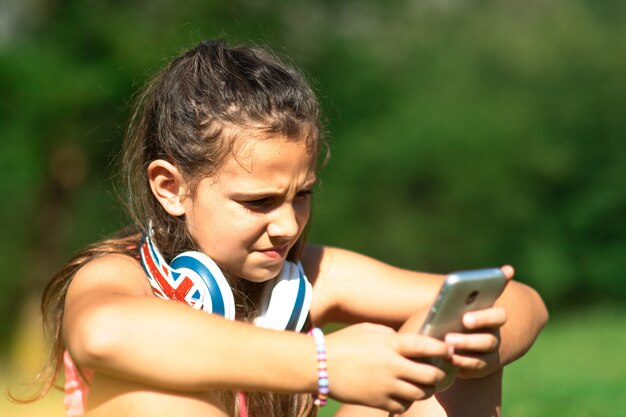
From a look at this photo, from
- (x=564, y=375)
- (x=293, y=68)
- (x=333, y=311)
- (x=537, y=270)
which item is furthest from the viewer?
(x=537, y=270)

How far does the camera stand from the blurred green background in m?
11.2

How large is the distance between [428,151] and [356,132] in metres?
1.22

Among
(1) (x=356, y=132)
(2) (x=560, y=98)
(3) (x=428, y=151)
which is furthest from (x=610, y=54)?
(1) (x=356, y=132)

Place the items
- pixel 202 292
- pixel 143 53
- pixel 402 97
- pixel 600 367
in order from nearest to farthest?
pixel 202 292, pixel 600 367, pixel 143 53, pixel 402 97

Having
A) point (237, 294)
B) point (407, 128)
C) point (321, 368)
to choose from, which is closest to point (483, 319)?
point (321, 368)

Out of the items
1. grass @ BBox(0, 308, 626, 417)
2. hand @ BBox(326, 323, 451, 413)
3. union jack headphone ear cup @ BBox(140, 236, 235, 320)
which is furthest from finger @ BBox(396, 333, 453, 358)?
grass @ BBox(0, 308, 626, 417)

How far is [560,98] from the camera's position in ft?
47.2

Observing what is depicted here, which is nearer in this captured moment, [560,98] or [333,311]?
[333,311]

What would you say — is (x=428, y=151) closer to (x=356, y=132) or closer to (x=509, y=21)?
(x=356, y=132)

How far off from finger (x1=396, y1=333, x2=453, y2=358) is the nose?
0.49 m

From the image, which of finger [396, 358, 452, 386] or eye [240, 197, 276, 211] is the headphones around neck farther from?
finger [396, 358, 452, 386]

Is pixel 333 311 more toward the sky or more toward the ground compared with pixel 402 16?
more toward the ground

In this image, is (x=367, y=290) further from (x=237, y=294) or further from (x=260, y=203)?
(x=260, y=203)

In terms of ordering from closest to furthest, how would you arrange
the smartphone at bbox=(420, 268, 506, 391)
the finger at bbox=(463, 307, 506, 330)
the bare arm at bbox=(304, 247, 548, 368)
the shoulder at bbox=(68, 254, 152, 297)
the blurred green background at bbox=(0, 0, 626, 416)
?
1. the smartphone at bbox=(420, 268, 506, 391)
2. the finger at bbox=(463, 307, 506, 330)
3. the shoulder at bbox=(68, 254, 152, 297)
4. the bare arm at bbox=(304, 247, 548, 368)
5. the blurred green background at bbox=(0, 0, 626, 416)
